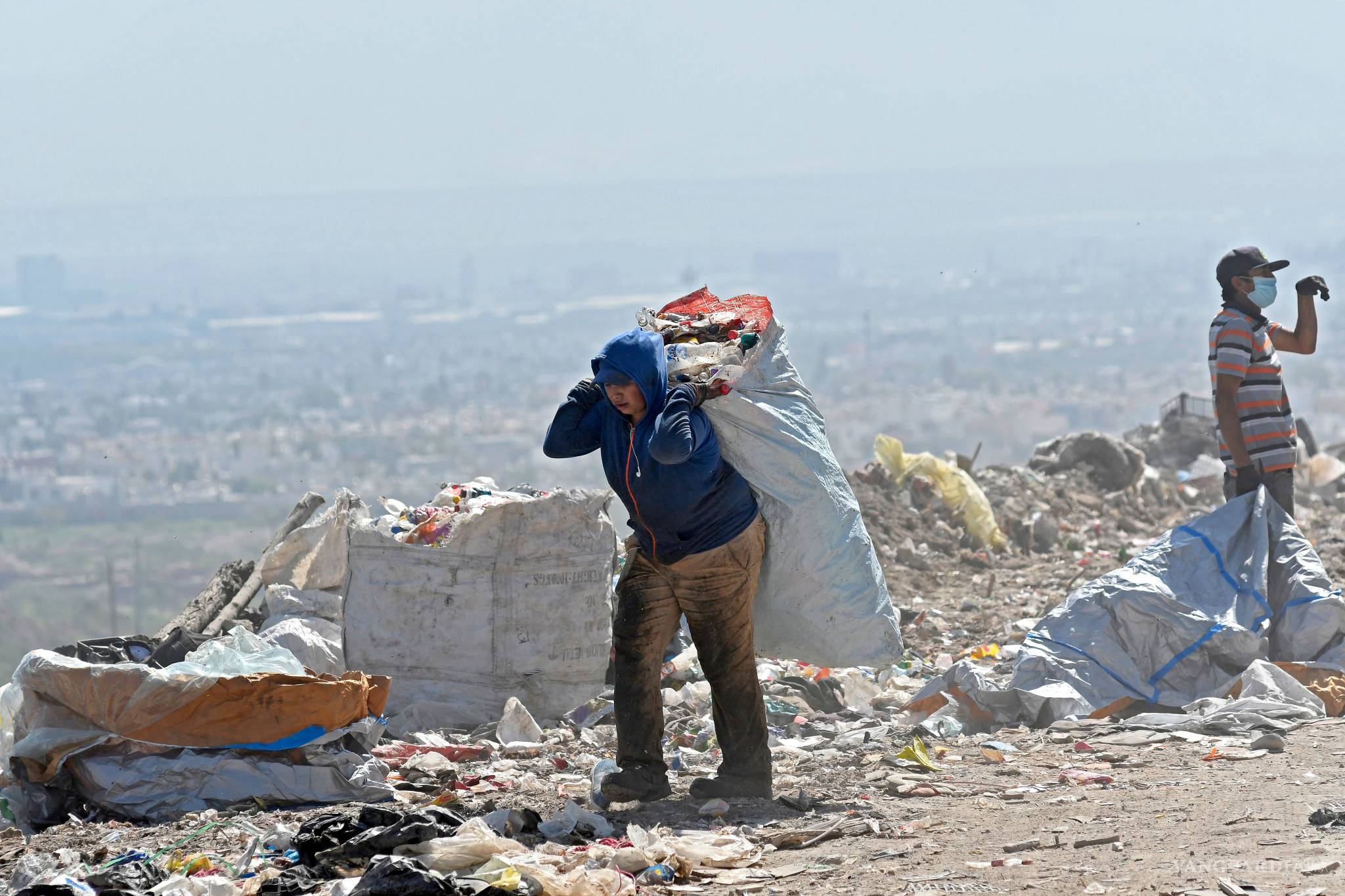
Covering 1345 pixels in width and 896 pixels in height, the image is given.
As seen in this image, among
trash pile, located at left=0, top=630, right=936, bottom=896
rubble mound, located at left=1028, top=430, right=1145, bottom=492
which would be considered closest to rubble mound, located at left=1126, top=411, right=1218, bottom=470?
rubble mound, located at left=1028, top=430, right=1145, bottom=492

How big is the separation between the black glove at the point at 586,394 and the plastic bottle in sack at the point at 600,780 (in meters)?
1.21

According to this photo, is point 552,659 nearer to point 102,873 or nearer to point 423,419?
point 102,873

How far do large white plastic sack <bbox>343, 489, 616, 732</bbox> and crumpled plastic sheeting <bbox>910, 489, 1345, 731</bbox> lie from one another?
5.16 feet

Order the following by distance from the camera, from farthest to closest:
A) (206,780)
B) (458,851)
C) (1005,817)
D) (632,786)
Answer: (206,780), (632,786), (1005,817), (458,851)

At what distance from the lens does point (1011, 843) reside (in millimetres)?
4184

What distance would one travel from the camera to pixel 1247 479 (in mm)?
6895

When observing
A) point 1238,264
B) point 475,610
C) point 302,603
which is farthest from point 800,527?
point 1238,264

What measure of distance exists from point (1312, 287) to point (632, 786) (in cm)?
430

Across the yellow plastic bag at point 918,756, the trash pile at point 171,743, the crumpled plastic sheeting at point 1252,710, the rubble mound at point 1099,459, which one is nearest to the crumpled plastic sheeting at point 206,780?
the trash pile at point 171,743

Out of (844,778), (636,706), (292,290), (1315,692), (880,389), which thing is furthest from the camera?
(292,290)

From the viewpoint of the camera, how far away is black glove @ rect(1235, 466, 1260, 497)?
6.88m

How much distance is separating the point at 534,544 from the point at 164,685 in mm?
1719

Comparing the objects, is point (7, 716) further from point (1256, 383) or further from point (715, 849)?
point (1256, 383)

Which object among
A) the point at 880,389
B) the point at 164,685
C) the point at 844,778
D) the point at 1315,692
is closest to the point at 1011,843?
the point at 844,778
